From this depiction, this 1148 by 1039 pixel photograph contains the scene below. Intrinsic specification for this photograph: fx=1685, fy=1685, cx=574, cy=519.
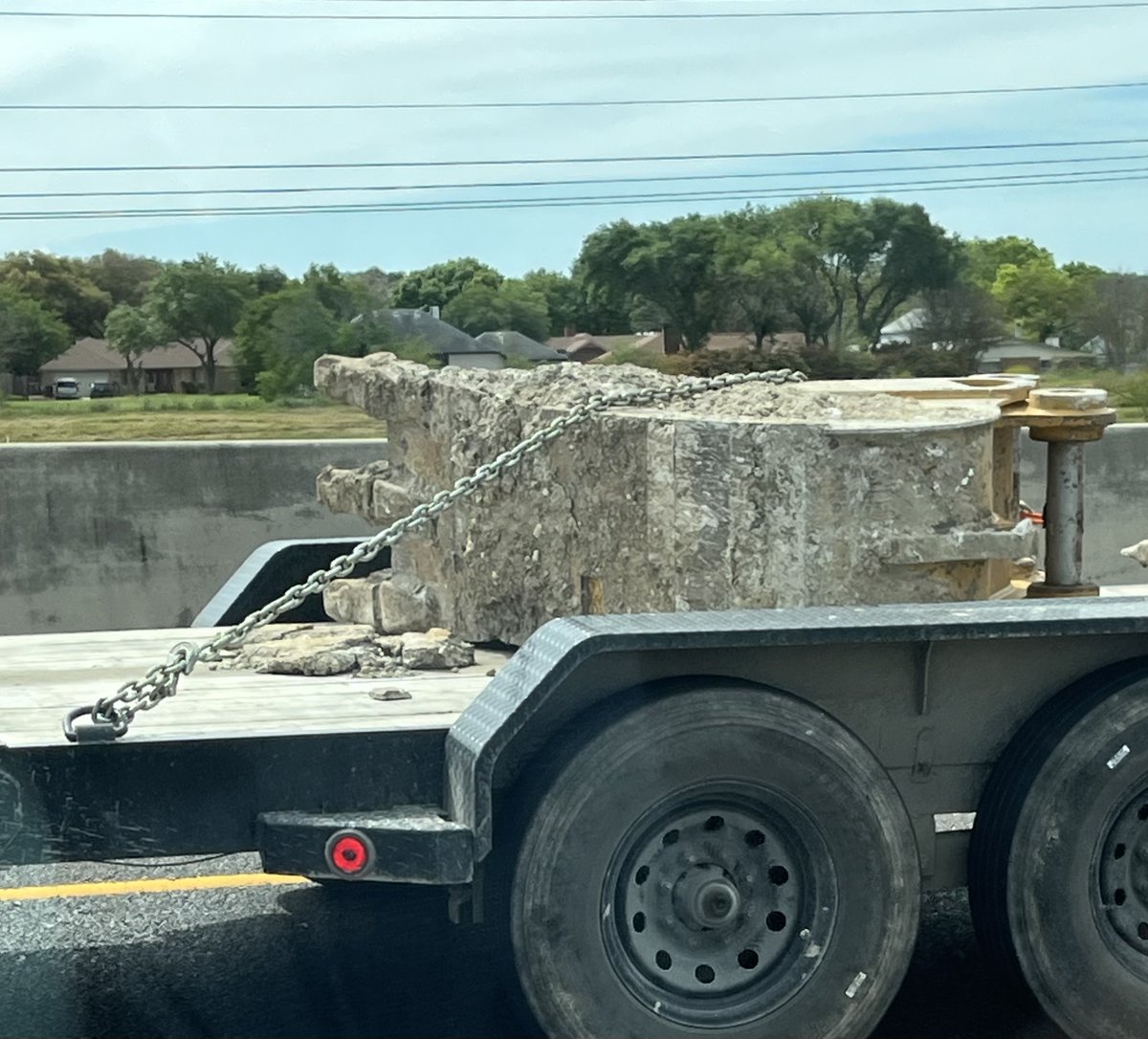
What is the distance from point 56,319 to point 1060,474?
48.6 meters

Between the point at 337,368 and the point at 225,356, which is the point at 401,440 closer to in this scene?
the point at 337,368

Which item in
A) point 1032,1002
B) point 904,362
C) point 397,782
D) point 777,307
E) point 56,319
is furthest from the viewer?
point 56,319

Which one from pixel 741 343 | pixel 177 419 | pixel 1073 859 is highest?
pixel 741 343

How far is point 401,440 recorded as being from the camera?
21.6 ft

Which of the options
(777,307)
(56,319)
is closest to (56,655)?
(777,307)

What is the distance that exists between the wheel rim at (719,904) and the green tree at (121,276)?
50606 millimetres

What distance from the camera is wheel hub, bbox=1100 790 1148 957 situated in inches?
173

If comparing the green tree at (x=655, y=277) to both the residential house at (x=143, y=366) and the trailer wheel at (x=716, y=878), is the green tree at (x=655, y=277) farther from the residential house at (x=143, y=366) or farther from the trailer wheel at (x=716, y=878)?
the trailer wheel at (x=716, y=878)

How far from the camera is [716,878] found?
13.7ft

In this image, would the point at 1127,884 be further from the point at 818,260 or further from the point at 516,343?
the point at 818,260

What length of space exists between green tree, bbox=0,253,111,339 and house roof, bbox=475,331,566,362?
24.3 m

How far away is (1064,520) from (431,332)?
89.6 feet

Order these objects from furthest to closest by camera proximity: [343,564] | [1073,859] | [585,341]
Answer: [585,341] → [343,564] → [1073,859]

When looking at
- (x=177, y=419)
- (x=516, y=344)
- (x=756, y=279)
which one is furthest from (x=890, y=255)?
(x=177, y=419)
